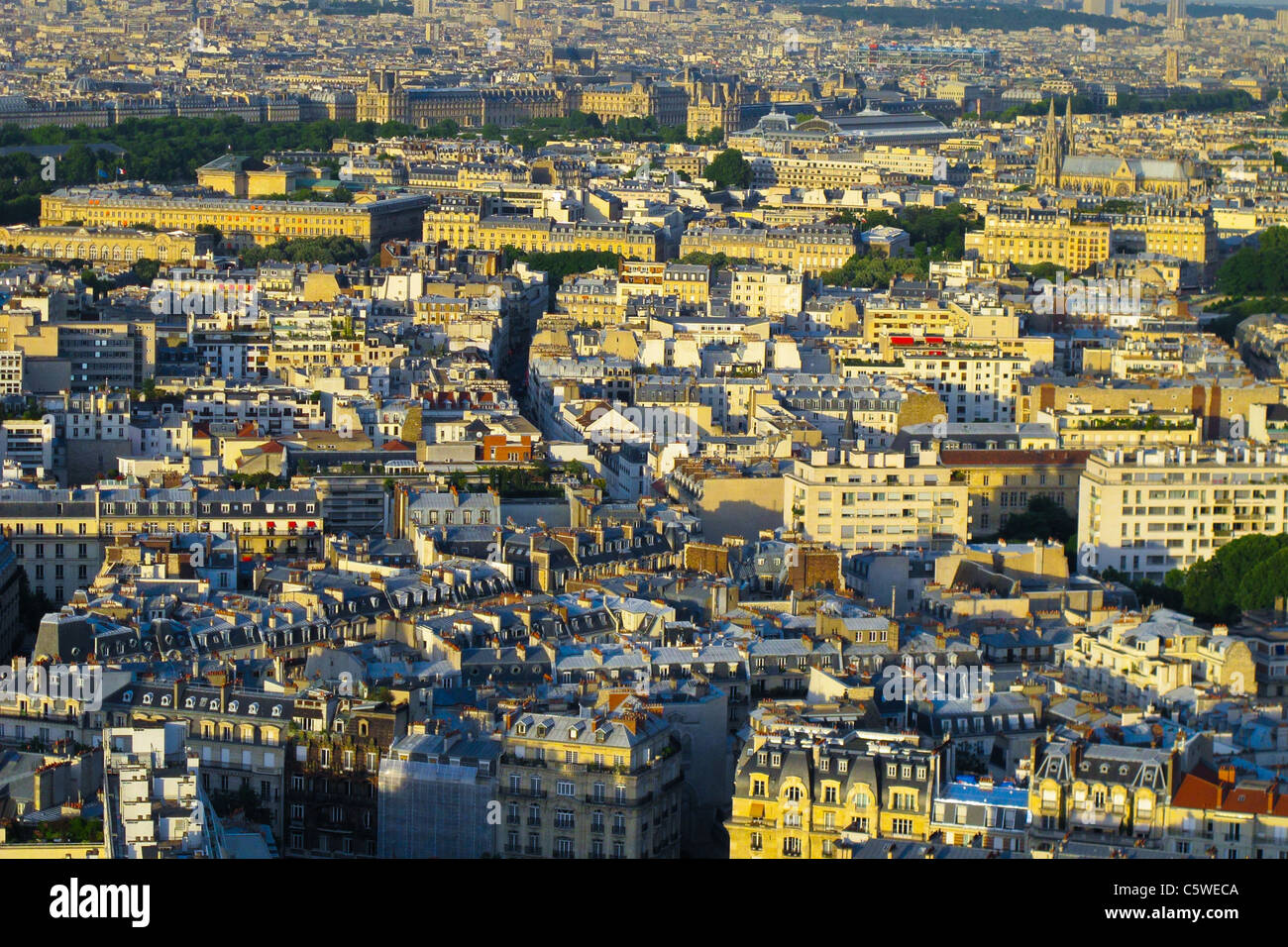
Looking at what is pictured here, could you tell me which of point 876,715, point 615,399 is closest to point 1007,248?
point 615,399

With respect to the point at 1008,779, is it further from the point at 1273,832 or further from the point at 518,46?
the point at 518,46

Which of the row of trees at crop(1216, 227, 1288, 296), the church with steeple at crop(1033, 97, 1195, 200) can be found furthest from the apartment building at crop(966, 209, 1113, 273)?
the church with steeple at crop(1033, 97, 1195, 200)

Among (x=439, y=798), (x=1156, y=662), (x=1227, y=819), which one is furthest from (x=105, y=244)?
(x=1227, y=819)

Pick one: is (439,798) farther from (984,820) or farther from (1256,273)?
(1256,273)

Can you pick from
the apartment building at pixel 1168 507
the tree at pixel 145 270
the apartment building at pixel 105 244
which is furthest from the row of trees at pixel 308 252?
the apartment building at pixel 1168 507

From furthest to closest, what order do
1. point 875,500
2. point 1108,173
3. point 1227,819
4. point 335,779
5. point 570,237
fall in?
1. point 1108,173
2. point 570,237
3. point 875,500
4. point 335,779
5. point 1227,819

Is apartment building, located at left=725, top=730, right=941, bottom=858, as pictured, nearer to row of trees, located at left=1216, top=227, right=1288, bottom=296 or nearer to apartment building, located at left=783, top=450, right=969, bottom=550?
apartment building, located at left=783, top=450, right=969, bottom=550
